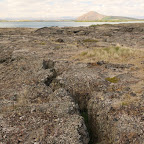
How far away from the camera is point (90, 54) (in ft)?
66.5

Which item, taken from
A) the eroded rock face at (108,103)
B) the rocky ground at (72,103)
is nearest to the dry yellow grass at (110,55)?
the rocky ground at (72,103)

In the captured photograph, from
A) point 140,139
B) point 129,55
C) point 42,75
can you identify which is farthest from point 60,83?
point 129,55

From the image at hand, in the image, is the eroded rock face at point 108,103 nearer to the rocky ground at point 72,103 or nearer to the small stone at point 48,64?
the rocky ground at point 72,103

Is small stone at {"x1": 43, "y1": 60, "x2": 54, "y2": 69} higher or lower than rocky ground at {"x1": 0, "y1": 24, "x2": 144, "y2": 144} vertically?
higher

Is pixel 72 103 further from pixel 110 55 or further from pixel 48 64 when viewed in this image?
pixel 110 55

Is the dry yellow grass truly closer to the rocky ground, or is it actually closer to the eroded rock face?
the rocky ground

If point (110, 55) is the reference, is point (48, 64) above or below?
below

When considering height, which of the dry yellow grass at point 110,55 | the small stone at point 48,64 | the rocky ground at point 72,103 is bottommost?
the rocky ground at point 72,103

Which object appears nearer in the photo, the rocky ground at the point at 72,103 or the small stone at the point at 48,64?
the rocky ground at the point at 72,103

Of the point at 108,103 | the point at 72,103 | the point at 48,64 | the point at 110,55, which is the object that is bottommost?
the point at 72,103

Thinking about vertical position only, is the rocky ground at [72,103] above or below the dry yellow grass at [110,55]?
below

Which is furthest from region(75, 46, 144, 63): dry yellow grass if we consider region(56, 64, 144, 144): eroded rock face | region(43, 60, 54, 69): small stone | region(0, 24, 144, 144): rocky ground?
region(56, 64, 144, 144): eroded rock face

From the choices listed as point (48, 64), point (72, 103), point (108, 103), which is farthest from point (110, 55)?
point (72, 103)

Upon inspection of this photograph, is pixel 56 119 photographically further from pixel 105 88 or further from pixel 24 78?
pixel 24 78
